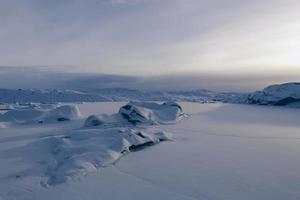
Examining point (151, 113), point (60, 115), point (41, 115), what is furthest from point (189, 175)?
point (41, 115)

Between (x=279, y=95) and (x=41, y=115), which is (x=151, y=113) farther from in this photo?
(x=279, y=95)

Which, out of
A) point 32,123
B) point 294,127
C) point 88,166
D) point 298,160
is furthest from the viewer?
point 32,123

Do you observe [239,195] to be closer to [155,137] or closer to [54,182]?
[54,182]

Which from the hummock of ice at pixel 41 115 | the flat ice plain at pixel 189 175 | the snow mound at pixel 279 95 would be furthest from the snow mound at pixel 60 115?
the snow mound at pixel 279 95

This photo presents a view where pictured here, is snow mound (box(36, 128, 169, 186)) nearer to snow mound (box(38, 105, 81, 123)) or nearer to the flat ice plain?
the flat ice plain

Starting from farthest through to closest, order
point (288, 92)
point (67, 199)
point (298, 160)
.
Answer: point (288, 92), point (298, 160), point (67, 199)

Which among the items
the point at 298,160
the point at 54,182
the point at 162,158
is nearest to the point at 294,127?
the point at 298,160
